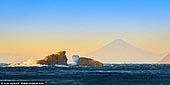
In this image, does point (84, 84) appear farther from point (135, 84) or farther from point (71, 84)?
point (135, 84)

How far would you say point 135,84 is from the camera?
267 feet

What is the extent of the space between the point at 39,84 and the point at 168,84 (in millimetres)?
43166

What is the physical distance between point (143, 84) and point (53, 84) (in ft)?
48.5

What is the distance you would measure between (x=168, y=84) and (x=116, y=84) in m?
9.82

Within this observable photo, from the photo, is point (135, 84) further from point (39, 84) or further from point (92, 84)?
point (39, 84)

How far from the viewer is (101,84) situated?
262ft

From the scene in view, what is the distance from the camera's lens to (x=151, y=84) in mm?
82250

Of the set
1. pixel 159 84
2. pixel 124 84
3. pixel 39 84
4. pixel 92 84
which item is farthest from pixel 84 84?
pixel 39 84

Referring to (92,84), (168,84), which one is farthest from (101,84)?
(168,84)

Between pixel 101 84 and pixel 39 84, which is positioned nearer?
pixel 39 84

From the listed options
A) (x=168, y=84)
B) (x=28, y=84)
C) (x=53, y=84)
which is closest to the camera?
(x=28, y=84)

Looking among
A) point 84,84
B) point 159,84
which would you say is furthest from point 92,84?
point 159,84

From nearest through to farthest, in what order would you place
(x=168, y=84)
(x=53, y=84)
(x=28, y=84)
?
(x=28, y=84) → (x=53, y=84) → (x=168, y=84)

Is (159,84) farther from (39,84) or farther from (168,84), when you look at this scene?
(39,84)
